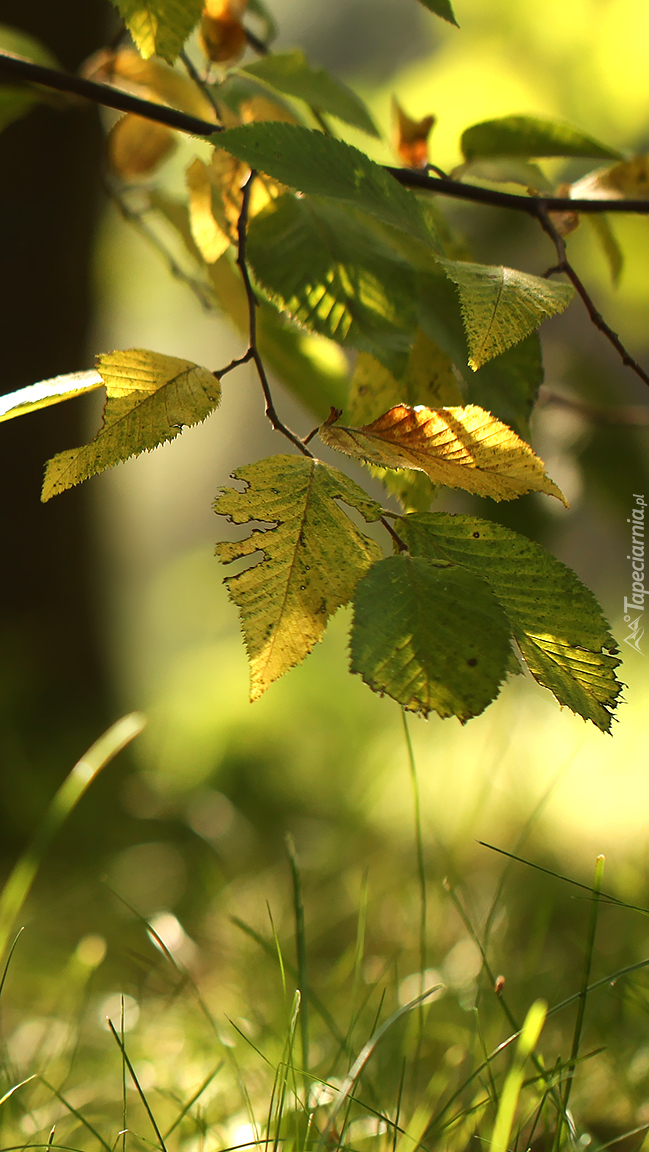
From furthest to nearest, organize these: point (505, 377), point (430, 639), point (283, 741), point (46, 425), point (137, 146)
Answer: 1. point (283, 741)
2. point (46, 425)
3. point (137, 146)
4. point (505, 377)
5. point (430, 639)

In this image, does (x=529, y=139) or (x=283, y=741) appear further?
(x=283, y=741)

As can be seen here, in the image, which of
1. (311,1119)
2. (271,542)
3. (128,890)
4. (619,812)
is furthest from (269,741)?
(271,542)

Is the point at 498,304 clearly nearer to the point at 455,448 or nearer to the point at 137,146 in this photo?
the point at 455,448

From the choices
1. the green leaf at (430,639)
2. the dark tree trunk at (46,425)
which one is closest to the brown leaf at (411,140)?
the green leaf at (430,639)

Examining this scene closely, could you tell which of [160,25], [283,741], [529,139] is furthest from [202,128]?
[283,741]

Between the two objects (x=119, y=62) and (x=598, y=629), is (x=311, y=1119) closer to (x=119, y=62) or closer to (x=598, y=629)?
(x=598, y=629)

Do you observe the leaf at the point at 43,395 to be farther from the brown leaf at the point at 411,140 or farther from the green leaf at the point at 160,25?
the brown leaf at the point at 411,140
